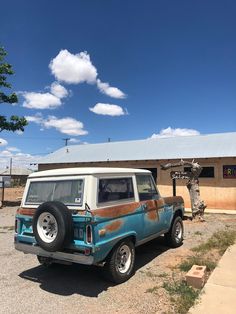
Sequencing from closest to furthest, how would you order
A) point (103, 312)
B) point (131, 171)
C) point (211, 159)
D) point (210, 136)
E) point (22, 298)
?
point (103, 312) < point (22, 298) < point (131, 171) < point (211, 159) < point (210, 136)

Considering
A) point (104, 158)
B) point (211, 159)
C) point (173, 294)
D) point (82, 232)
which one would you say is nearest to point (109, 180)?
point (82, 232)

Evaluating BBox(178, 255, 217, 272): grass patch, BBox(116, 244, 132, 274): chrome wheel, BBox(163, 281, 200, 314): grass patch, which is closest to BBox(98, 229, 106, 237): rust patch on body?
BBox(116, 244, 132, 274): chrome wheel

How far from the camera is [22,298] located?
5.66m

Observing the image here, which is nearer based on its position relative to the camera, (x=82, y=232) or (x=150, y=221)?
(x=82, y=232)

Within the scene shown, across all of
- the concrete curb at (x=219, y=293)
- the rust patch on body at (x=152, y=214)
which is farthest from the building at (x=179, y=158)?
the concrete curb at (x=219, y=293)

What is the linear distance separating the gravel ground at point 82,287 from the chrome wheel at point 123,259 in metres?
0.25

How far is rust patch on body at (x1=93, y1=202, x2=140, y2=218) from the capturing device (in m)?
5.95

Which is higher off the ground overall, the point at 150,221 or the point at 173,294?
the point at 150,221

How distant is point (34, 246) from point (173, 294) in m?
2.58

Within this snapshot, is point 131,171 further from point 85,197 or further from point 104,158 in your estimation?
point 104,158

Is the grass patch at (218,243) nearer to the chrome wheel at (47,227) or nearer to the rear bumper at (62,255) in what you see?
the rear bumper at (62,255)

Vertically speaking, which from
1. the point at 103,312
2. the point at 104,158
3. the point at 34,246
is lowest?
the point at 103,312

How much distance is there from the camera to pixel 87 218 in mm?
5754

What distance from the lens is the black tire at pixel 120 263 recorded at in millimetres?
6160
